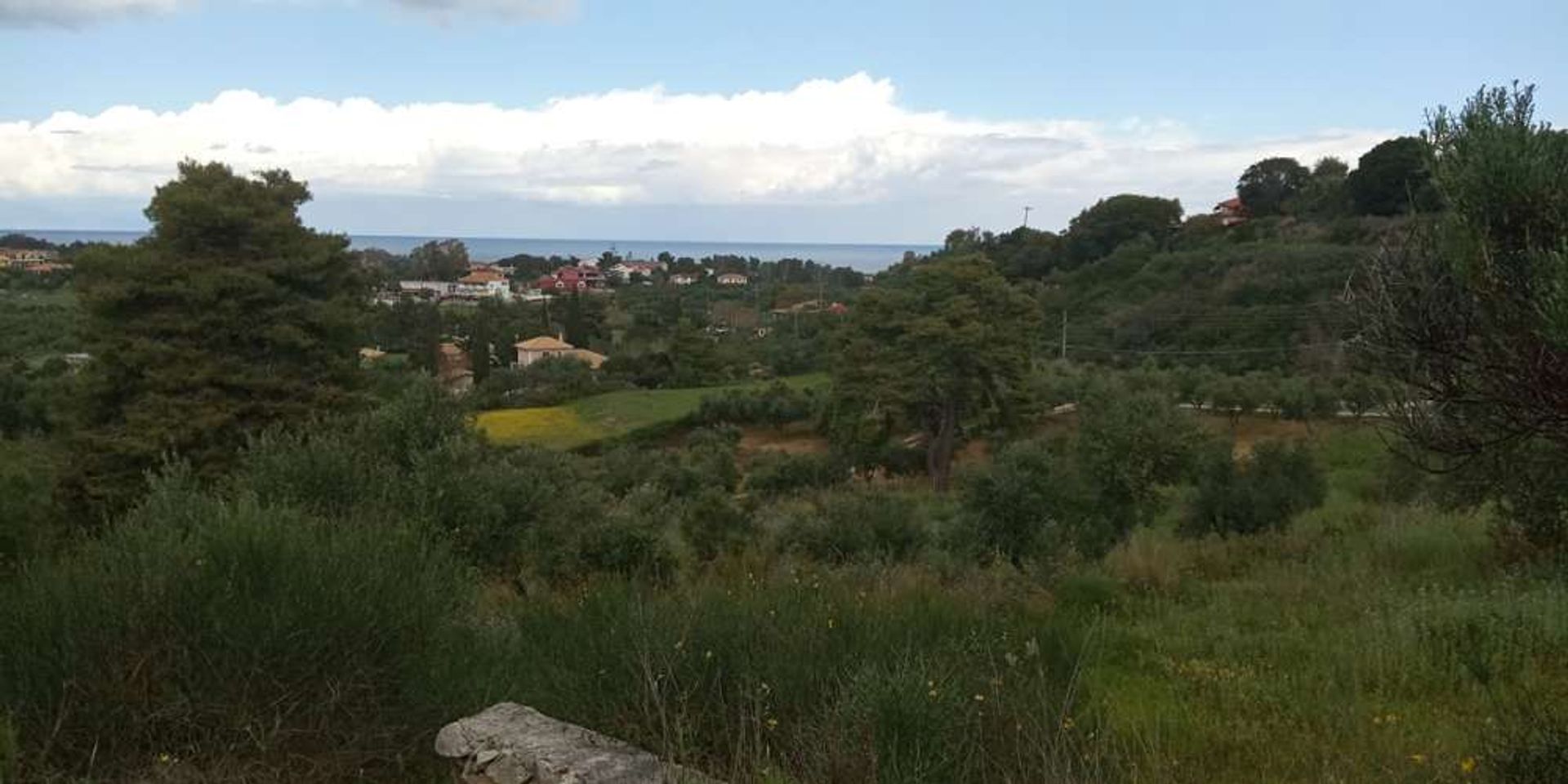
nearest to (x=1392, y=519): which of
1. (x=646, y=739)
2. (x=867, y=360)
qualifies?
(x=646, y=739)

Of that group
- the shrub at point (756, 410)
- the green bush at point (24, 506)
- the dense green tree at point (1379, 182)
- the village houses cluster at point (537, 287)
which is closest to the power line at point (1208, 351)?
the dense green tree at point (1379, 182)

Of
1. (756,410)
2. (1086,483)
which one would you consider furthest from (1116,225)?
(1086,483)

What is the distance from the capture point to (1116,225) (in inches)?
3214

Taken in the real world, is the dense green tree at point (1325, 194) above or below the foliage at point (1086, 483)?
above

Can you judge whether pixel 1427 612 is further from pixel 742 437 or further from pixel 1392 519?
pixel 742 437

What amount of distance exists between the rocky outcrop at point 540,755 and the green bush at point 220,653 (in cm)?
49

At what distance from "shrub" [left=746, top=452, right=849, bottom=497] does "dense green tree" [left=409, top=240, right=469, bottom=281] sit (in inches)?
5060

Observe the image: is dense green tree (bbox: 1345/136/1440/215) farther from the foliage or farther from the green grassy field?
the foliage

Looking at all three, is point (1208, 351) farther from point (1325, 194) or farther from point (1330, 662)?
point (1330, 662)

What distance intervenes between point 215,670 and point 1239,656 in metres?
5.83

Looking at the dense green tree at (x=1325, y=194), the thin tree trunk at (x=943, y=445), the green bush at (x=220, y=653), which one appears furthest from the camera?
the dense green tree at (x=1325, y=194)

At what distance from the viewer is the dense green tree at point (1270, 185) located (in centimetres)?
8531

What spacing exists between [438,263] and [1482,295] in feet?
549

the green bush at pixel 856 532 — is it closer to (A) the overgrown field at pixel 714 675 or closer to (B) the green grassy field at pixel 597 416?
(A) the overgrown field at pixel 714 675
